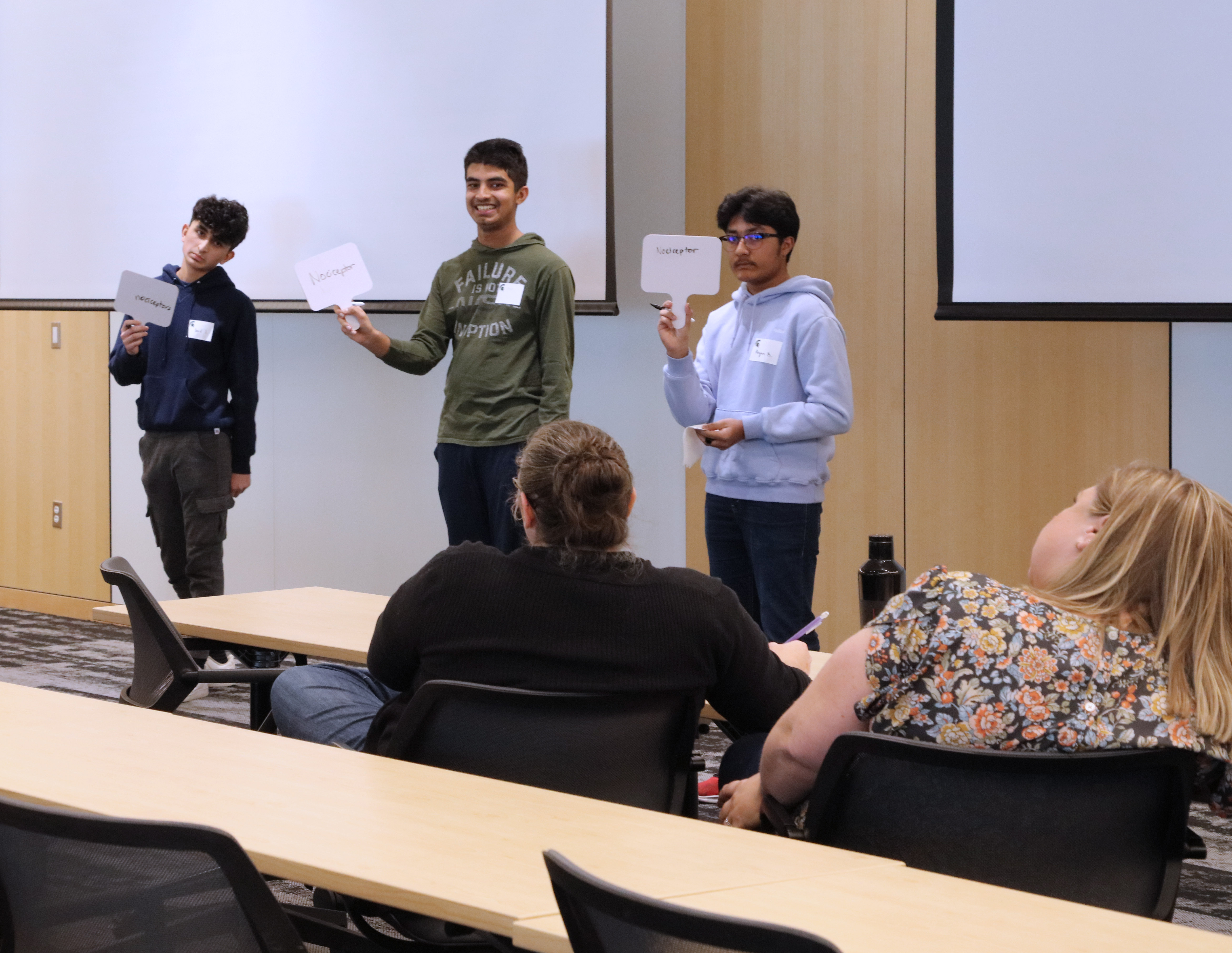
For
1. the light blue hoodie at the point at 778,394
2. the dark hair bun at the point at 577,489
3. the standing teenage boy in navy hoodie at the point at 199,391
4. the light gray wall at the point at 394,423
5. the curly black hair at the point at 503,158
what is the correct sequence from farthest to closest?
the light gray wall at the point at 394,423
the standing teenage boy in navy hoodie at the point at 199,391
the curly black hair at the point at 503,158
the light blue hoodie at the point at 778,394
the dark hair bun at the point at 577,489

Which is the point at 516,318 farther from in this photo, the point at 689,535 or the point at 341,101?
the point at 341,101

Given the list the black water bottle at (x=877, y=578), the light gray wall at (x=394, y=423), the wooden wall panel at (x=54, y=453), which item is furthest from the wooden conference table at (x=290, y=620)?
the wooden wall panel at (x=54, y=453)

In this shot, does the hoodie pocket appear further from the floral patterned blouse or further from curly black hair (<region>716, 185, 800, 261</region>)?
the floral patterned blouse

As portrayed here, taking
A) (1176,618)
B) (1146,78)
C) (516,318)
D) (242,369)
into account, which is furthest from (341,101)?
(1176,618)

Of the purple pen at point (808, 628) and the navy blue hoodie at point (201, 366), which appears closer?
the purple pen at point (808, 628)

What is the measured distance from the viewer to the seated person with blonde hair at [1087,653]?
1488mm

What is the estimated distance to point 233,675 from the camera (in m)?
2.54

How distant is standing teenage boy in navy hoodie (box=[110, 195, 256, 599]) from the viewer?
457 cm

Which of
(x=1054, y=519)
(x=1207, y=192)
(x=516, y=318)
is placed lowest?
(x=1054, y=519)

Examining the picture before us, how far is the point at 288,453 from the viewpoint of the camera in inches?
232

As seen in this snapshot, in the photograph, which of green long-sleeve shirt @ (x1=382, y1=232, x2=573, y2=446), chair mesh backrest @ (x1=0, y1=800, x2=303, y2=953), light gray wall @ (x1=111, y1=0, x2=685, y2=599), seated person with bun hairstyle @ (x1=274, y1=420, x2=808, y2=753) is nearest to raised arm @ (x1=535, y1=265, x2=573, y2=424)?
green long-sleeve shirt @ (x1=382, y1=232, x2=573, y2=446)

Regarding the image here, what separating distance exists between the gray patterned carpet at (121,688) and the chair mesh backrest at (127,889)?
160cm

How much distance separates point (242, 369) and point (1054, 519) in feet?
11.4

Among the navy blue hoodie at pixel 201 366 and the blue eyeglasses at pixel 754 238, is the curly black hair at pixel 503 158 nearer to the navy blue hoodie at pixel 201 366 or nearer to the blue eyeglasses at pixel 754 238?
the blue eyeglasses at pixel 754 238
